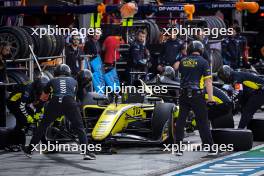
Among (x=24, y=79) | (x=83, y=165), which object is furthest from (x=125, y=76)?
(x=83, y=165)

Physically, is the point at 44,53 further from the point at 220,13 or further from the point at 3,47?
the point at 220,13

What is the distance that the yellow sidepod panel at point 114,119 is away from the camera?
1475cm

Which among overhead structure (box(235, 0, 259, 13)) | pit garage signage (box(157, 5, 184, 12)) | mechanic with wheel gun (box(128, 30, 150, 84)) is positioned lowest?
mechanic with wheel gun (box(128, 30, 150, 84))

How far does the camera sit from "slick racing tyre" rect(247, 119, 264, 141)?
16797 mm

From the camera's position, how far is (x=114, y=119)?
14.9 meters

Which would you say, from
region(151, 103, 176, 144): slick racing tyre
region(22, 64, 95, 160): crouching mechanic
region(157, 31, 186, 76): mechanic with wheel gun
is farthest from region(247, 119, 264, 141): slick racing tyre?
region(157, 31, 186, 76): mechanic with wheel gun

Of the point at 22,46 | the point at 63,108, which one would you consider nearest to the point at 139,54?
the point at 22,46

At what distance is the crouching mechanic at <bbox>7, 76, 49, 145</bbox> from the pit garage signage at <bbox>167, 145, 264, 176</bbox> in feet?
11.7

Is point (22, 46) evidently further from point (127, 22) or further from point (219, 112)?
point (219, 112)

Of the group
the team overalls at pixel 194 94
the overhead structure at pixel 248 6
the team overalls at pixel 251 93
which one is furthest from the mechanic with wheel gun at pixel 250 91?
the overhead structure at pixel 248 6

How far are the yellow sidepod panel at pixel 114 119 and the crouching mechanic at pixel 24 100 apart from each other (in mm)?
1405

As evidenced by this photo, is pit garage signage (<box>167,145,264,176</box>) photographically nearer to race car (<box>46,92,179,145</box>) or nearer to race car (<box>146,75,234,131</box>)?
race car (<box>46,92,179,145</box>)

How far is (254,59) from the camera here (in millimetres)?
31594

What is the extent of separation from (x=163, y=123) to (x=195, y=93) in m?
0.92
